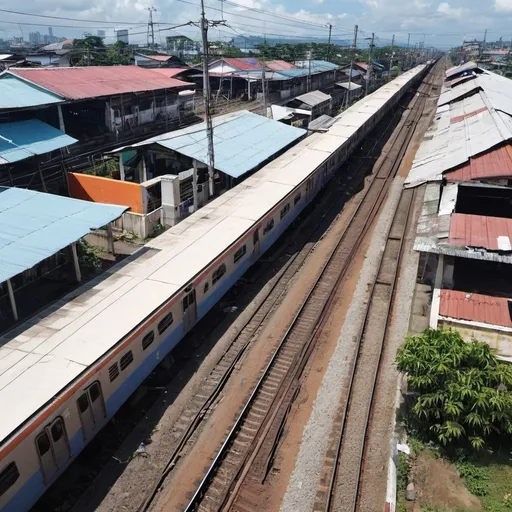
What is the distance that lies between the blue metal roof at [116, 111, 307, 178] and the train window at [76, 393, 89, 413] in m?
16.1

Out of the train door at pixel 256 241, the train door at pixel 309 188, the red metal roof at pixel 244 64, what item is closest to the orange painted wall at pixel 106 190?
the train door at pixel 256 241

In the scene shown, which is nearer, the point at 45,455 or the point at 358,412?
the point at 45,455

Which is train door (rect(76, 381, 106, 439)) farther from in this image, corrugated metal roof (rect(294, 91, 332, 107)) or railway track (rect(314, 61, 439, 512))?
corrugated metal roof (rect(294, 91, 332, 107))

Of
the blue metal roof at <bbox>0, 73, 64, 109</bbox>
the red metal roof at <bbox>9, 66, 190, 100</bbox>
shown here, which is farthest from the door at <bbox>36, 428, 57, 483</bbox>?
the red metal roof at <bbox>9, 66, 190, 100</bbox>

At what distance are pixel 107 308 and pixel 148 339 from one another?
142cm

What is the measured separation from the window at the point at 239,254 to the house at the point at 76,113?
43.1 feet

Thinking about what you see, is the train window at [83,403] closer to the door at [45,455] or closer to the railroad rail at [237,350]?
the door at [45,455]

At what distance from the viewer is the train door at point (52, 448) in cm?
952

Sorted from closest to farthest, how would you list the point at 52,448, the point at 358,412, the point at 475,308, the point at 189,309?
the point at 52,448 → the point at 358,412 → the point at 475,308 → the point at 189,309

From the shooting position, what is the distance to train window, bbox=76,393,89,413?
34.2 ft

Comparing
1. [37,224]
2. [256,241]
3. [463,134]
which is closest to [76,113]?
[37,224]

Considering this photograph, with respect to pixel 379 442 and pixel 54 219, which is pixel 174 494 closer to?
pixel 379 442

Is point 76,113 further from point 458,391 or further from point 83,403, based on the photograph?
point 458,391

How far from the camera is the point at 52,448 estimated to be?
980 centimetres
